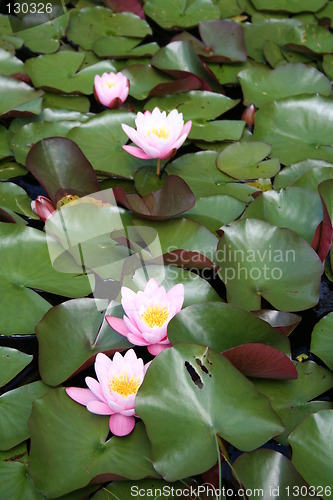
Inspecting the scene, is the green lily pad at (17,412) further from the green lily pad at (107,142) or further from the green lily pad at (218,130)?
the green lily pad at (218,130)

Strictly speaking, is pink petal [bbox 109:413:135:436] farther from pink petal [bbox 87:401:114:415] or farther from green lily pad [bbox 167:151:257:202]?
green lily pad [bbox 167:151:257:202]

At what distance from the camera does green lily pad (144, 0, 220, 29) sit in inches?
97.0

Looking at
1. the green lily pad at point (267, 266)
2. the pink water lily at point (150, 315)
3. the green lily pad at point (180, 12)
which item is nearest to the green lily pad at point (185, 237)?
the green lily pad at point (267, 266)

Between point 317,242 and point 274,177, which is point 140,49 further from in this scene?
point 317,242

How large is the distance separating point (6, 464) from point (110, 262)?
58 centimetres

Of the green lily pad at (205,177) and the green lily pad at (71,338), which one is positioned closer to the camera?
the green lily pad at (71,338)

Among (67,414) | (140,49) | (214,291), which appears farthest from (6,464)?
(140,49)

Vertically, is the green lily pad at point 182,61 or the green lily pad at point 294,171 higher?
the green lily pad at point 182,61

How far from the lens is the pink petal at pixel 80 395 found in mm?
1130

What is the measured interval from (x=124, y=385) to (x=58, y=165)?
0.78m

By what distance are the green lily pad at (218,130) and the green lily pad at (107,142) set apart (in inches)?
9.4

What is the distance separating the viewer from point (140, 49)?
2.28 metres

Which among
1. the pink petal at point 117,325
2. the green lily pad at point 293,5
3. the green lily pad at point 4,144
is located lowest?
the pink petal at point 117,325

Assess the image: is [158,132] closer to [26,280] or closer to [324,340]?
[26,280]
